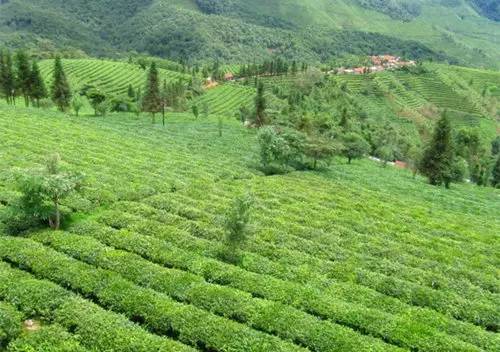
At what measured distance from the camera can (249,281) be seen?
27969mm

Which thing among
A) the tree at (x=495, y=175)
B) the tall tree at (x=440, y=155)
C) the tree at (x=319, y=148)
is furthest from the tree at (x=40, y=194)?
the tree at (x=495, y=175)

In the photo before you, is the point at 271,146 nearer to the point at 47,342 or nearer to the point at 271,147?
the point at 271,147

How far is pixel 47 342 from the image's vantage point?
68.7 ft

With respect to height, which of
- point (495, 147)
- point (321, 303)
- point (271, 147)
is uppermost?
point (271, 147)

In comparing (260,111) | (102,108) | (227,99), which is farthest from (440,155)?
(227,99)

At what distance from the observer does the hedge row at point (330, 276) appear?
2844 centimetres

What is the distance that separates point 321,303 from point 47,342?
13676 millimetres

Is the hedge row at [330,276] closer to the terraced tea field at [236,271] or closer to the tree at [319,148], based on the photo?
the terraced tea field at [236,271]

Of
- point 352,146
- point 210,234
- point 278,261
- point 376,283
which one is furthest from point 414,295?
point 352,146

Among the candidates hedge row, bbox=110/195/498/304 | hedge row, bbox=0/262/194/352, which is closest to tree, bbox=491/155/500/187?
hedge row, bbox=110/195/498/304

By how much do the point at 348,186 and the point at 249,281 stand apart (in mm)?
35240

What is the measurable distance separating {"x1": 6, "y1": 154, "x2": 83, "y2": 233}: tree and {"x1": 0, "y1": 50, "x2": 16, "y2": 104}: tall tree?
78.4 m

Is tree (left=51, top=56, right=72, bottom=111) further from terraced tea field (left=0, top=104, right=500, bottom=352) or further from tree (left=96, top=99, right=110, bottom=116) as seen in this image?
terraced tea field (left=0, top=104, right=500, bottom=352)

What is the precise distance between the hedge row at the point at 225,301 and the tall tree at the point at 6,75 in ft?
270
